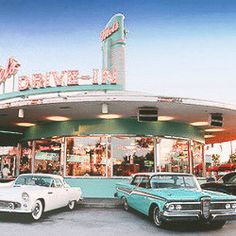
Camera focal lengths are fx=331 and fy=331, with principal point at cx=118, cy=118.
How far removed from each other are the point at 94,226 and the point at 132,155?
25.0 ft

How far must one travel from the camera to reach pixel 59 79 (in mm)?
16703

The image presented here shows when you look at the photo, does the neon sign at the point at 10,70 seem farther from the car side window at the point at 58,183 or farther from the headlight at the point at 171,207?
the headlight at the point at 171,207

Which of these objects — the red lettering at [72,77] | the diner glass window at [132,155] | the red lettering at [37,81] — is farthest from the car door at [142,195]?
the red lettering at [37,81]

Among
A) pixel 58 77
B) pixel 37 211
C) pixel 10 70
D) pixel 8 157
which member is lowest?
pixel 37 211

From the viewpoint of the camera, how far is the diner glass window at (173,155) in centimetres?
1648

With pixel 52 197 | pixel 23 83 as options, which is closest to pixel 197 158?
pixel 23 83

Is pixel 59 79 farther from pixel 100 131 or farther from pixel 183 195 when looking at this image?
pixel 183 195

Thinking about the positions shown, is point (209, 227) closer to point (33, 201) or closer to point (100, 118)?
point (33, 201)

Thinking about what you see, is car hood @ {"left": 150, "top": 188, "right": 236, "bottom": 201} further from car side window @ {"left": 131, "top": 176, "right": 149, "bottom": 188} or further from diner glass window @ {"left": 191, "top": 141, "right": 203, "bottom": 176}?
diner glass window @ {"left": 191, "top": 141, "right": 203, "bottom": 176}

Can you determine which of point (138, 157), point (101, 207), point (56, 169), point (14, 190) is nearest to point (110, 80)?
point (138, 157)

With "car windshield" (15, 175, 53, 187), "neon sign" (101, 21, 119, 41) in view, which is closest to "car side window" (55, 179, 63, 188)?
"car windshield" (15, 175, 53, 187)

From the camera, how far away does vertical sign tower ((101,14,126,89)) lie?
33.6 meters

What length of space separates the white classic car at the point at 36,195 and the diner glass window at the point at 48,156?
4.75 meters

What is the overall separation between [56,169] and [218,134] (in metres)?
11.0
